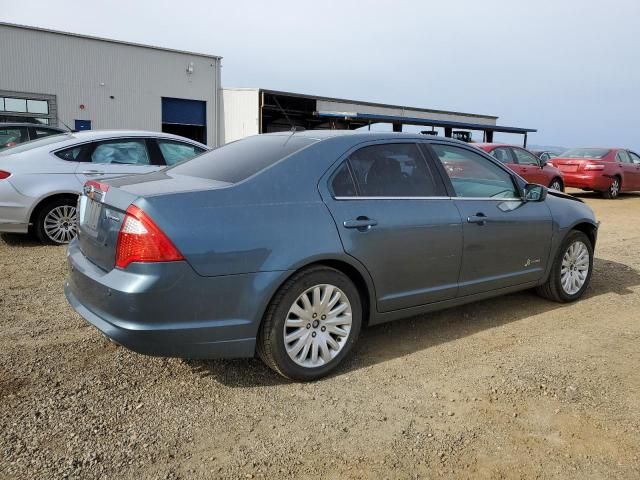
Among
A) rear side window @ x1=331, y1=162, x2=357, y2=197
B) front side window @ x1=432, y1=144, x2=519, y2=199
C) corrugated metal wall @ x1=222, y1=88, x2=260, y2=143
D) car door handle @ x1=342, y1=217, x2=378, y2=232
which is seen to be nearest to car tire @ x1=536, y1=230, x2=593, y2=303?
front side window @ x1=432, y1=144, x2=519, y2=199

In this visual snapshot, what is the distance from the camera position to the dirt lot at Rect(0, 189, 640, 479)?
101 inches

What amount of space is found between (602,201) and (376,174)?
13277 mm

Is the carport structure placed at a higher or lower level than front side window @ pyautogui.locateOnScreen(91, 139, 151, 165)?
higher

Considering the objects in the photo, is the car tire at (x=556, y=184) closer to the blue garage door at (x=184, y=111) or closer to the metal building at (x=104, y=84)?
the metal building at (x=104, y=84)

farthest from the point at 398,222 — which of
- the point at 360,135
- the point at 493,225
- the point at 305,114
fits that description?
the point at 305,114

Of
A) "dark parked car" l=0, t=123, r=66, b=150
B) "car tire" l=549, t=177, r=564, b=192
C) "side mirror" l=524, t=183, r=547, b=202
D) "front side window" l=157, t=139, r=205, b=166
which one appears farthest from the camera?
"car tire" l=549, t=177, r=564, b=192

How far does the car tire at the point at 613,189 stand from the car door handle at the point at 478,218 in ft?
42.4

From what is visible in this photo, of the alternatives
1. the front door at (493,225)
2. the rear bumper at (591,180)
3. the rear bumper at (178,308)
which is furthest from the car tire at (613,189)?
the rear bumper at (178,308)

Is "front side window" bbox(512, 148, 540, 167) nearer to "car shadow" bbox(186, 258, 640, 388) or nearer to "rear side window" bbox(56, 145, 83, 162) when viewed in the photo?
"car shadow" bbox(186, 258, 640, 388)

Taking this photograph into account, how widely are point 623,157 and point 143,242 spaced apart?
54.2ft

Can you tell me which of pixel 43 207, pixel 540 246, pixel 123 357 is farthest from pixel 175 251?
pixel 43 207

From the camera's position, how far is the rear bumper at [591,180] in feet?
48.8

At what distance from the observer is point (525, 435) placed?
286cm

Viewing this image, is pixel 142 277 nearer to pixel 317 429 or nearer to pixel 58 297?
pixel 317 429
